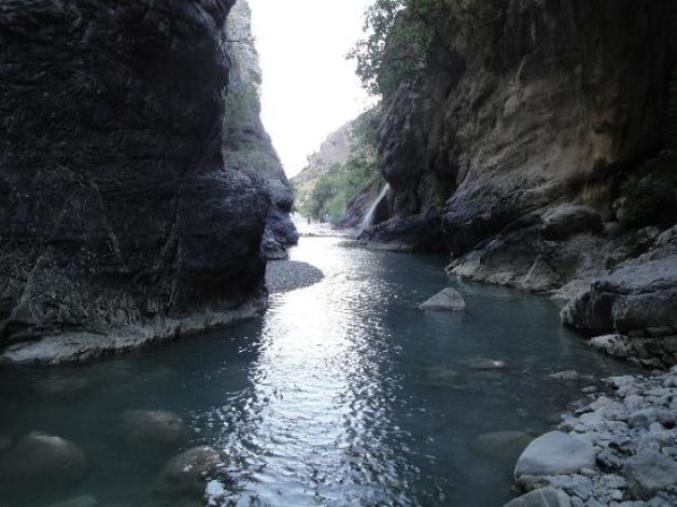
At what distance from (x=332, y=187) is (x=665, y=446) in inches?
4549

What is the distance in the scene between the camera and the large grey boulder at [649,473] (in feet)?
18.1

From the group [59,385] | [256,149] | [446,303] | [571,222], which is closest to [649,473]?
[59,385]

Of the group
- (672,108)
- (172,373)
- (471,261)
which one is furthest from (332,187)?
Answer: (172,373)

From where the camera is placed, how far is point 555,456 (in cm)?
669

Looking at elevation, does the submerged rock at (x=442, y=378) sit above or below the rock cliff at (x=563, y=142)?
below

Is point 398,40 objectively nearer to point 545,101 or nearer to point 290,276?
point 545,101

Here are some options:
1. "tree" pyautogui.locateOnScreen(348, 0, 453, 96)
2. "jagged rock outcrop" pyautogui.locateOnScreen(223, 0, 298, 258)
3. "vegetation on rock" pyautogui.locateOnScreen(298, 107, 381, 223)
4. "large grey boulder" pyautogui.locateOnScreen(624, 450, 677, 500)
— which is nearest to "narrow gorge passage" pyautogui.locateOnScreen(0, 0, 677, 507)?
"large grey boulder" pyautogui.locateOnScreen(624, 450, 677, 500)

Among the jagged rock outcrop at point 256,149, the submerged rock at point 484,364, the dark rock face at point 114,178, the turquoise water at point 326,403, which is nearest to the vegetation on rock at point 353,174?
the jagged rock outcrop at point 256,149

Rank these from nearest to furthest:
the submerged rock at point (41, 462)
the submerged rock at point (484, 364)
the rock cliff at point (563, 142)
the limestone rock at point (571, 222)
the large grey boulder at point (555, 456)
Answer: the large grey boulder at point (555, 456) < the submerged rock at point (41, 462) < the submerged rock at point (484, 364) < the rock cliff at point (563, 142) < the limestone rock at point (571, 222)

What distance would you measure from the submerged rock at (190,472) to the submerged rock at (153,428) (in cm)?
58

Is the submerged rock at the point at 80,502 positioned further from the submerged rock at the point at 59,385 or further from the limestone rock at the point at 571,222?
the limestone rock at the point at 571,222

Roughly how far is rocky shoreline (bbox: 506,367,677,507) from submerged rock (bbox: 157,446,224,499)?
380 cm

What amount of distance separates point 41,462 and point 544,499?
6.41 m

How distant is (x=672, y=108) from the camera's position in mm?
18125
